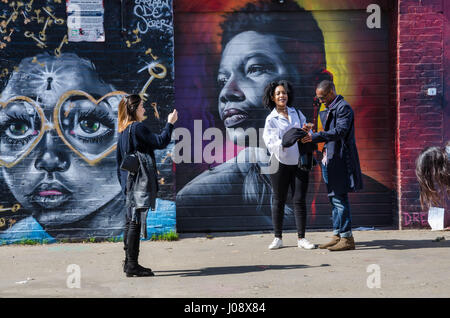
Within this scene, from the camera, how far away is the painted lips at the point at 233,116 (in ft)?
30.0

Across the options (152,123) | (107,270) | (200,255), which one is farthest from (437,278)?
(152,123)

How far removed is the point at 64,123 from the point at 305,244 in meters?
3.54

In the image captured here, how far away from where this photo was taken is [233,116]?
916 centimetres

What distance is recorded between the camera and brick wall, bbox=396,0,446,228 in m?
8.91

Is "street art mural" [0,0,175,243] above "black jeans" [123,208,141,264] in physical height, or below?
above

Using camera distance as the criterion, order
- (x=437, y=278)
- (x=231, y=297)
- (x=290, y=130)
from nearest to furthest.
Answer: (x=231, y=297) < (x=437, y=278) < (x=290, y=130)

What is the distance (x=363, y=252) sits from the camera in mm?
7637

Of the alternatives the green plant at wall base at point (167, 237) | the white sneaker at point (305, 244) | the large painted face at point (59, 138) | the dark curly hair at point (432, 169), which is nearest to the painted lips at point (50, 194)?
the large painted face at point (59, 138)

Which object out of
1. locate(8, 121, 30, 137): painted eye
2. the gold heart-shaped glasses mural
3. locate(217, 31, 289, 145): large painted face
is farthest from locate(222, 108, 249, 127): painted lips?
locate(8, 121, 30, 137): painted eye

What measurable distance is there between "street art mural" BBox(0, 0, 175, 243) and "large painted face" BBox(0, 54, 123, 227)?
0.04ft

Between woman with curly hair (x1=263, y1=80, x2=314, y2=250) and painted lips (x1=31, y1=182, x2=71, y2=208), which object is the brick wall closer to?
woman with curly hair (x1=263, y1=80, x2=314, y2=250)

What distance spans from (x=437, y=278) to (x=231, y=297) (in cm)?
206

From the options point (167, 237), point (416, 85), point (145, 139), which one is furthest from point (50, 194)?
point (416, 85)
